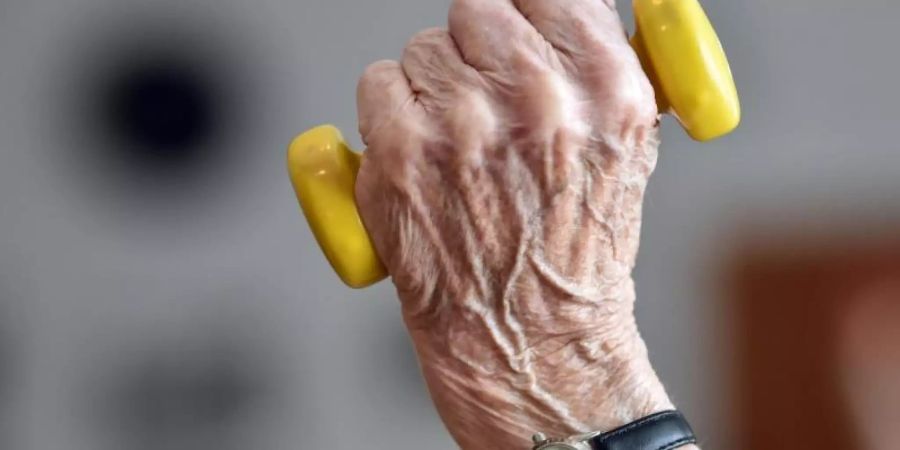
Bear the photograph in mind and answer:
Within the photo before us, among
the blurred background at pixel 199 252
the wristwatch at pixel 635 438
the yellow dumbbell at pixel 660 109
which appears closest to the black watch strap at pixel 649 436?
the wristwatch at pixel 635 438

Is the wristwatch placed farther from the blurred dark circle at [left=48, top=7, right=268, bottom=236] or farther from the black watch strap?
the blurred dark circle at [left=48, top=7, right=268, bottom=236]

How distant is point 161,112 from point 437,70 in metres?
0.63

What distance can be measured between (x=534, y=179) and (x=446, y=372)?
0.43 feet

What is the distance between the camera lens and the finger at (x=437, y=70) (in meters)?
0.50

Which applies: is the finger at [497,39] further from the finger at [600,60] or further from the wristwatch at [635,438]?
the wristwatch at [635,438]

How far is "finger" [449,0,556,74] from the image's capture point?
0.50m

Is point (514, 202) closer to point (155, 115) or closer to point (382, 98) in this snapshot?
point (382, 98)

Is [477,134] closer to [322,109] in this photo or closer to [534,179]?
[534,179]

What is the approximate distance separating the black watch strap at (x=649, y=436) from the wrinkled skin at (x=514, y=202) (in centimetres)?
2

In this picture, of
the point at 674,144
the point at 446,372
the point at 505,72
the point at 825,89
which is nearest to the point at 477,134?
the point at 505,72

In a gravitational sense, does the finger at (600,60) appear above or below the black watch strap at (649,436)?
above

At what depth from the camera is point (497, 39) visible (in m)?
0.50

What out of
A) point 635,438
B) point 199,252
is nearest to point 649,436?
point 635,438

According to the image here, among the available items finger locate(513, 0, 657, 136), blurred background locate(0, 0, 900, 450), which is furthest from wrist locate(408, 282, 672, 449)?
blurred background locate(0, 0, 900, 450)
